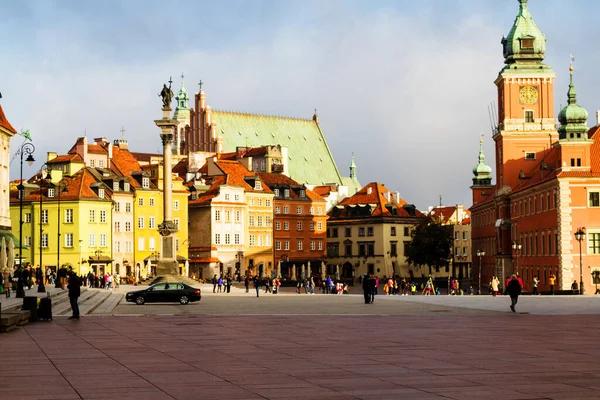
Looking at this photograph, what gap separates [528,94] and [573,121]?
16.5m

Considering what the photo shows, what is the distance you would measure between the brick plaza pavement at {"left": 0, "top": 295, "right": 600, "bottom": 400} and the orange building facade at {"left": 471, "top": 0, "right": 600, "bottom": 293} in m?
55.3

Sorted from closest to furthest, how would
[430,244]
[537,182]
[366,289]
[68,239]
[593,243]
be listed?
[366,289]
[593,243]
[537,182]
[68,239]
[430,244]

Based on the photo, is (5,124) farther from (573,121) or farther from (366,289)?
(573,121)

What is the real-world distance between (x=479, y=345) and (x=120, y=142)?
123441 mm

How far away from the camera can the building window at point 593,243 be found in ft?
298

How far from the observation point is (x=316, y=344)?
90.4 ft

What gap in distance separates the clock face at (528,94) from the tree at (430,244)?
2835 centimetres

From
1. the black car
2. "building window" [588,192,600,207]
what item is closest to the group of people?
the black car

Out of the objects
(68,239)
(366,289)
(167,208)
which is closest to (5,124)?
(167,208)


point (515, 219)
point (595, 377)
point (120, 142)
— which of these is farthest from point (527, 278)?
point (595, 377)

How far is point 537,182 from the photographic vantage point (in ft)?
333

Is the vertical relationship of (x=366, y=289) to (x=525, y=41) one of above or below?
below

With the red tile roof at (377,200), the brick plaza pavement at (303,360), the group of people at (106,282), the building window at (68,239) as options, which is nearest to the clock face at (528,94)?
the red tile roof at (377,200)

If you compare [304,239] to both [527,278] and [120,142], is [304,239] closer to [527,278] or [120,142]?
[120,142]
